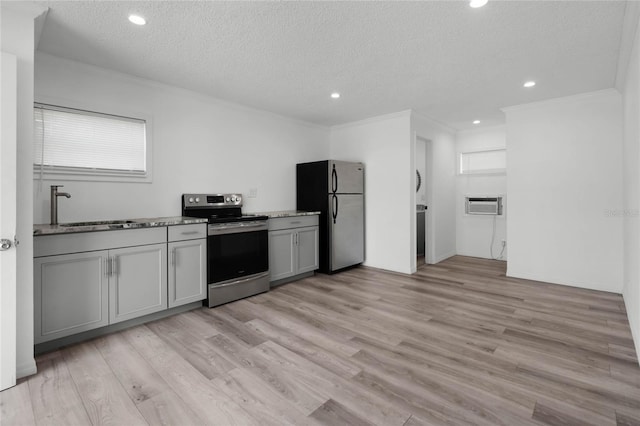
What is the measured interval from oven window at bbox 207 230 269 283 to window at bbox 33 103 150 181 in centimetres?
106

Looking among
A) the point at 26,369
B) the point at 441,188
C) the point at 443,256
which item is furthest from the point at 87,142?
the point at 443,256

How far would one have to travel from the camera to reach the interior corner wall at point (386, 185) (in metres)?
4.61

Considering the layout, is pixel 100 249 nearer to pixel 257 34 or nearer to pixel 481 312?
pixel 257 34

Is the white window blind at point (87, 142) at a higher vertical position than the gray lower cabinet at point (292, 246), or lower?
higher

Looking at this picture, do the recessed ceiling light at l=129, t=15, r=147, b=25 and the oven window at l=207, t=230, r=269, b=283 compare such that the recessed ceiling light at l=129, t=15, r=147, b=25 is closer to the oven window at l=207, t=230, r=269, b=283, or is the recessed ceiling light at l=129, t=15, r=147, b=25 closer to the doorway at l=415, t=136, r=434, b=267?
the oven window at l=207, t=230, r=269, b=283

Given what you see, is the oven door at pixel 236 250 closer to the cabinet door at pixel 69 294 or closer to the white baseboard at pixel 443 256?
the cabinet door at pixel 69 294

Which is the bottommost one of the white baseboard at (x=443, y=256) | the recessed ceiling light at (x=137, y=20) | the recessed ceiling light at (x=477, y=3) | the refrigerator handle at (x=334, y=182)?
the white baseboard at (x=443, y=256)

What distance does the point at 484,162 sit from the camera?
5777mm

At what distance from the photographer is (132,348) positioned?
7.82ft

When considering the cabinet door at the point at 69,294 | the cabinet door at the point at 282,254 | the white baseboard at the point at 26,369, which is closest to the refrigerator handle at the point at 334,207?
the cabinet door at the point at 282,254

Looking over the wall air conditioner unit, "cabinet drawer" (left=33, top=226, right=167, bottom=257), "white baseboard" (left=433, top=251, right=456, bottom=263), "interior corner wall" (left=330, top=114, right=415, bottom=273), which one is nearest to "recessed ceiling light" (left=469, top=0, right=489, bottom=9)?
"interior corner wall" (left=330, top=114, right=415, bottom=273)

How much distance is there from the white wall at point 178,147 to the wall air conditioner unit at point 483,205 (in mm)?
3222

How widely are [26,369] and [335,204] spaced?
138 inches

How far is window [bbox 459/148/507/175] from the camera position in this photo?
5.59 metres
